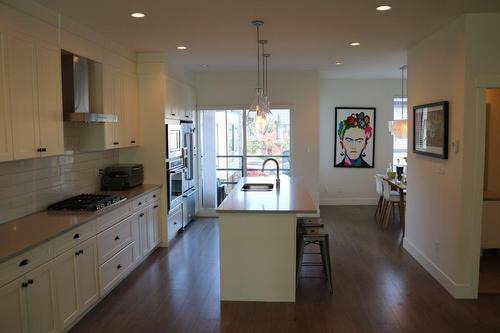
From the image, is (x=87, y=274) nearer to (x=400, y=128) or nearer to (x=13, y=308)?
(x=13, y=308)

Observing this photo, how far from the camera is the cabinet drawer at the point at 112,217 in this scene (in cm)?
381

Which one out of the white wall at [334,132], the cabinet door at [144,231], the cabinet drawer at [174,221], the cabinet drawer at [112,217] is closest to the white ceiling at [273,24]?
the cabinet drawer at [112,217]

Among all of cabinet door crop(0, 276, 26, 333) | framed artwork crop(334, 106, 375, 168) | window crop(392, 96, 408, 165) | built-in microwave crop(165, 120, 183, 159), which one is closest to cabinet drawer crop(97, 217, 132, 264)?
cabinet door crop(0, 276, 26, 333)

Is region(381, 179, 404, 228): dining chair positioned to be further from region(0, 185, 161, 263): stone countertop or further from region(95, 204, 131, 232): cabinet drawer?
region(0, 185, 161, 263): stone countertop

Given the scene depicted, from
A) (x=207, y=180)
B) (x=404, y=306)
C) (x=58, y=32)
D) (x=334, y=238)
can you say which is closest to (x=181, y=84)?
(x=207, y=180)

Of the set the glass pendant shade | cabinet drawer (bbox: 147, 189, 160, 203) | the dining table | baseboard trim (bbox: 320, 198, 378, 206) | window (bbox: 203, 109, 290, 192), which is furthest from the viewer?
baseboard trim (bbox: 320, 198, 378, 206)

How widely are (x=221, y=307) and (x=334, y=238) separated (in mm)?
2801

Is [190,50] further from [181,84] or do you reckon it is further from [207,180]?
[207,180]

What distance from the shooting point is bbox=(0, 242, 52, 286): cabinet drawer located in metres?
2.53

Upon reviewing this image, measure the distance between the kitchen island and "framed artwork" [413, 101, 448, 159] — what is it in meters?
1.62

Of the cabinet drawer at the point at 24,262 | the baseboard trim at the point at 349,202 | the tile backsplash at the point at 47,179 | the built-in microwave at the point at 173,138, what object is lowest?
the baseboard trim at the point at 349,202

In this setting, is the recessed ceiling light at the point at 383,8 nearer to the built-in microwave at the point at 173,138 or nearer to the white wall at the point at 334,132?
the built-in microwave at the point at 173,138

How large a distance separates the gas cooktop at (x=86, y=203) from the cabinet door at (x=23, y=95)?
0.69 meters

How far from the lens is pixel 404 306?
3836 mm
